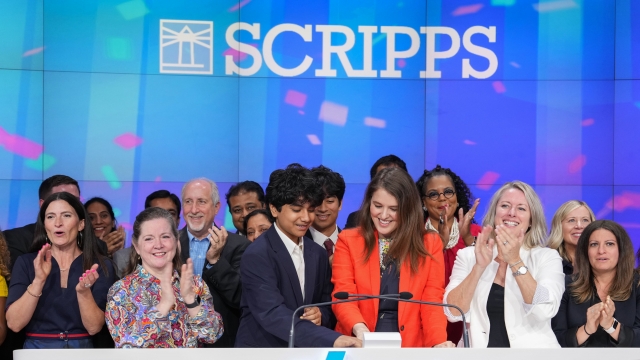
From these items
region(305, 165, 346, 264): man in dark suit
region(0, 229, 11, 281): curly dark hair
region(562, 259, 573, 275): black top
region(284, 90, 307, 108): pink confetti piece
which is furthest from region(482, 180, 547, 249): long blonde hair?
region(284, 90, 307, 108): pink confetti piece

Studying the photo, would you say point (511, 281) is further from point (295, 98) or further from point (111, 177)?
point (111, 177)

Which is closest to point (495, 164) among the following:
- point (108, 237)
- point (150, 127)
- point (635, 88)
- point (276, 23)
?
point (635, 88)

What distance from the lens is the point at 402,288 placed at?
12.1ft

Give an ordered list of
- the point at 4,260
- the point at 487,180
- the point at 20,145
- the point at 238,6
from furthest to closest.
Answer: the point at 487,180 → the point at 238,6 → the point at 20,145 → the point at 4,260

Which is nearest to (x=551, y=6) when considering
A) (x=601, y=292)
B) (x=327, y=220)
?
(x=327, y=220)

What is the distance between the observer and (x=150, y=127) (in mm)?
6410

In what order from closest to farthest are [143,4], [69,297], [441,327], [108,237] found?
1. [441,327]
2. [69,297]
3. [108,237]
4. [143,4]

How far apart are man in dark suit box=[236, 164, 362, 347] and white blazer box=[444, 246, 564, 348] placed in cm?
61

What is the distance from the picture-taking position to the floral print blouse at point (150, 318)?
3.63 m

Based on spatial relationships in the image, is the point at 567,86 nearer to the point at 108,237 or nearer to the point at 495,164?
the point at 495,164

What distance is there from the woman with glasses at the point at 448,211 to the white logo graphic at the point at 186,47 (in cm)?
228

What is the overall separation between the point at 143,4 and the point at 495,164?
10.1 ft

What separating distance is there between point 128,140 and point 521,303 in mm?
3654

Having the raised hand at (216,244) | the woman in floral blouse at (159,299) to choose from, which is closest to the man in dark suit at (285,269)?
the woman in floral blouse at (159,299)
